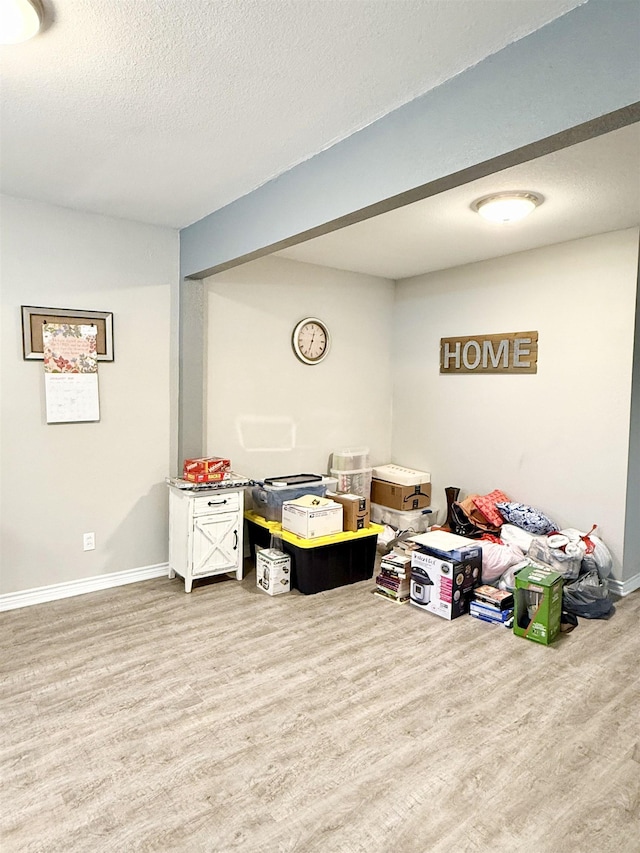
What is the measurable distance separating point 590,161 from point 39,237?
10.3ft

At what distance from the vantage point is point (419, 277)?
5.16 meters

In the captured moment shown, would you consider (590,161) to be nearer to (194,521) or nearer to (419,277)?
(419,277)

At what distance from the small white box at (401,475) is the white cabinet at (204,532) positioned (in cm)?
168

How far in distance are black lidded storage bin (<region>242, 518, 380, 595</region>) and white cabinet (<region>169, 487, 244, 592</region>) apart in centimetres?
32

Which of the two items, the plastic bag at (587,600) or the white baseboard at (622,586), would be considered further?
the white baseboard at (622,586)

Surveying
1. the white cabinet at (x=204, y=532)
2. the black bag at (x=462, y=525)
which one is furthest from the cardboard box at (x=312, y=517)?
the black bag at (x=462, y=525)

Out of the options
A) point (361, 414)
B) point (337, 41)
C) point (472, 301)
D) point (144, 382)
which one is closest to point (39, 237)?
point (144, 382)

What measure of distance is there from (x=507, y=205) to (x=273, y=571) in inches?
106

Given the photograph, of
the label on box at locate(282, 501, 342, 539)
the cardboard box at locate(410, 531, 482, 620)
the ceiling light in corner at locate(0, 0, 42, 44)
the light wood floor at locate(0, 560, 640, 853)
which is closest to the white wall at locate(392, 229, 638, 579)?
the cardboard box at locate(410, 531, 482, 620)

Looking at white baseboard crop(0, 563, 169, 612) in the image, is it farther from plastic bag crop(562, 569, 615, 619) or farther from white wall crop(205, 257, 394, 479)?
plastic bag crop(562, 569, 615, 619)

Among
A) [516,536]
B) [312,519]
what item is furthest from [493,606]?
[312,519]

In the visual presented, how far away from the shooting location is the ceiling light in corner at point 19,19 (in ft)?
5.12

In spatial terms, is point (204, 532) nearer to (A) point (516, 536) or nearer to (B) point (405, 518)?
(B) point (405, 518)

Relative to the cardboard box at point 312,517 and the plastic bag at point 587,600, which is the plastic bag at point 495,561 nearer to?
the plastic bag at point 587,600
